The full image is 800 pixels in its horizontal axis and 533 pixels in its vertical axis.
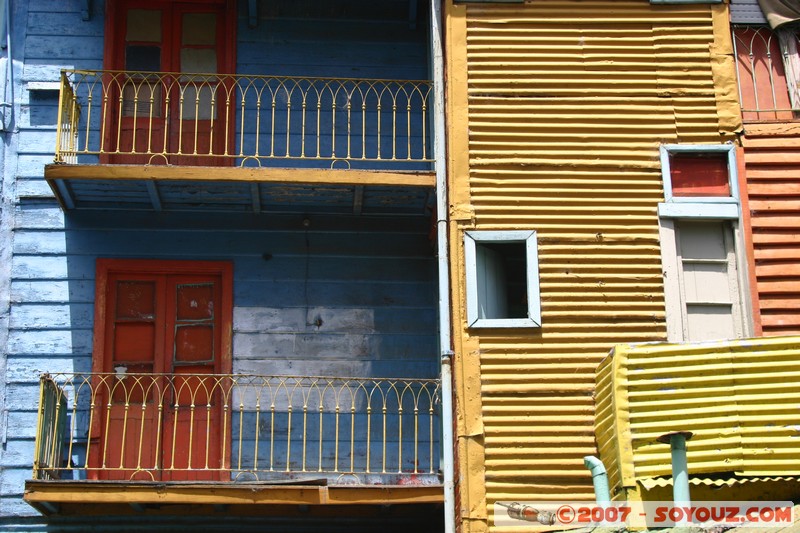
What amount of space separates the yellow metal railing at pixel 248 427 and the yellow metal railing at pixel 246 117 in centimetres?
252

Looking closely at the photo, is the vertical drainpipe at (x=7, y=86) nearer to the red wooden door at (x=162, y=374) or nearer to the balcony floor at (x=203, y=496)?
the red wooden door at (x=162, y=374)

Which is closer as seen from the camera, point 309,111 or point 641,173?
point 641,173

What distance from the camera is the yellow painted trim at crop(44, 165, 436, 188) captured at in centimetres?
1216

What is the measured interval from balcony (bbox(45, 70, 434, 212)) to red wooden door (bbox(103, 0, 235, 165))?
2 centimetres

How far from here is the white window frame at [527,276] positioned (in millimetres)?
11656

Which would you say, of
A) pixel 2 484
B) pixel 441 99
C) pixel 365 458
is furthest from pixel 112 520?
pixel 441 99

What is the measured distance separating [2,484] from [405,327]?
14.6ft

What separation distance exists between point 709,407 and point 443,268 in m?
3.14

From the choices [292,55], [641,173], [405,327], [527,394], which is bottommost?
[527,394]

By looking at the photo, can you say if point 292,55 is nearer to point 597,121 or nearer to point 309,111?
point 309,111

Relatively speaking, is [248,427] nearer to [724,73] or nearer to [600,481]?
[600,481]

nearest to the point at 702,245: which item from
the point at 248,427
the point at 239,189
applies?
the point at 239,189

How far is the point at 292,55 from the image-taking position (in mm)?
13766

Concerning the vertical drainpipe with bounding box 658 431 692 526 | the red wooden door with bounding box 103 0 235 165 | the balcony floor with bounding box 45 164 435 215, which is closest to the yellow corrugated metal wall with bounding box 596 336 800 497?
the vertical drainpipe with bounding box 658 431 692 526
